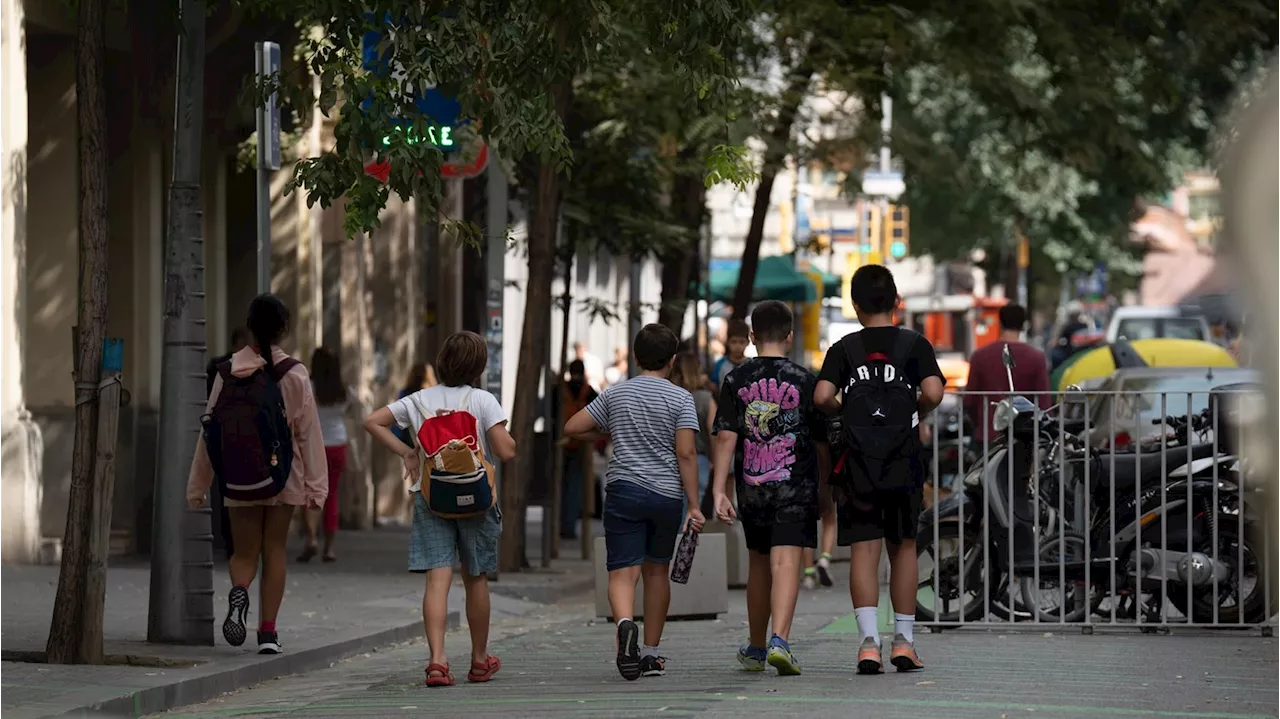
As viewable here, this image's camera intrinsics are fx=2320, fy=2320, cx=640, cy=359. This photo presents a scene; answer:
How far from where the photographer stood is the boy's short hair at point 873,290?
9523 millimetres

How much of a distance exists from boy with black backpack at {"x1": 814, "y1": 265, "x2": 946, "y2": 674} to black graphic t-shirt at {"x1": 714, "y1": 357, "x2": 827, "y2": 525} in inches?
4.2

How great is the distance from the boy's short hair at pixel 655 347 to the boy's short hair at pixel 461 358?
670 millimetres

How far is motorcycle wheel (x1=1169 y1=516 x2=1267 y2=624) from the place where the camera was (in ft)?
36.8

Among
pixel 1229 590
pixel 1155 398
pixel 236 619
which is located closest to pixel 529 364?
pixel 1155 398

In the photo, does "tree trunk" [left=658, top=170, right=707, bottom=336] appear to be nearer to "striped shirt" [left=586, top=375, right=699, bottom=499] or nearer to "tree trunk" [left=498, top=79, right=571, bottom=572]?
"tree trunk" [left=498, top=79, right=571, bottom=572]

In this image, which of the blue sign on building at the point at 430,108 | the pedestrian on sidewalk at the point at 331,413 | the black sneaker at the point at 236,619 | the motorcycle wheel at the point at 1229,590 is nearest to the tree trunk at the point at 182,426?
the black sneaker at the point at 236,619

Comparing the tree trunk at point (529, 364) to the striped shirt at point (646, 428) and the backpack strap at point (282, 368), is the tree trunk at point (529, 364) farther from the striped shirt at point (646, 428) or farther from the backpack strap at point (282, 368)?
the striped shirt at point (646, 428)

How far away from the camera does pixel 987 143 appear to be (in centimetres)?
4738

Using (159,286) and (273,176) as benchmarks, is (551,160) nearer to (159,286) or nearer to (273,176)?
(159,286)

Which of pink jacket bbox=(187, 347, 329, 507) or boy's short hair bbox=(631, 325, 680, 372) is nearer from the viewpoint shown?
boy's short hair bbox=(631, 325, 680, 372)

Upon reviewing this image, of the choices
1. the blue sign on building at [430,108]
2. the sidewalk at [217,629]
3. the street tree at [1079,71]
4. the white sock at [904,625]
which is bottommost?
the sidewalk at [217,629]

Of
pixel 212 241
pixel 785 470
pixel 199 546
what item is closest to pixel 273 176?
pixel 212 241

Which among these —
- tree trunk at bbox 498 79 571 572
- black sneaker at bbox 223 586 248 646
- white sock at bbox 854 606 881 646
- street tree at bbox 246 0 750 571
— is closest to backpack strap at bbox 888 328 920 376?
white sock at bbox 854 606 881 646

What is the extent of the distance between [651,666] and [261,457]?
2.12 metres
